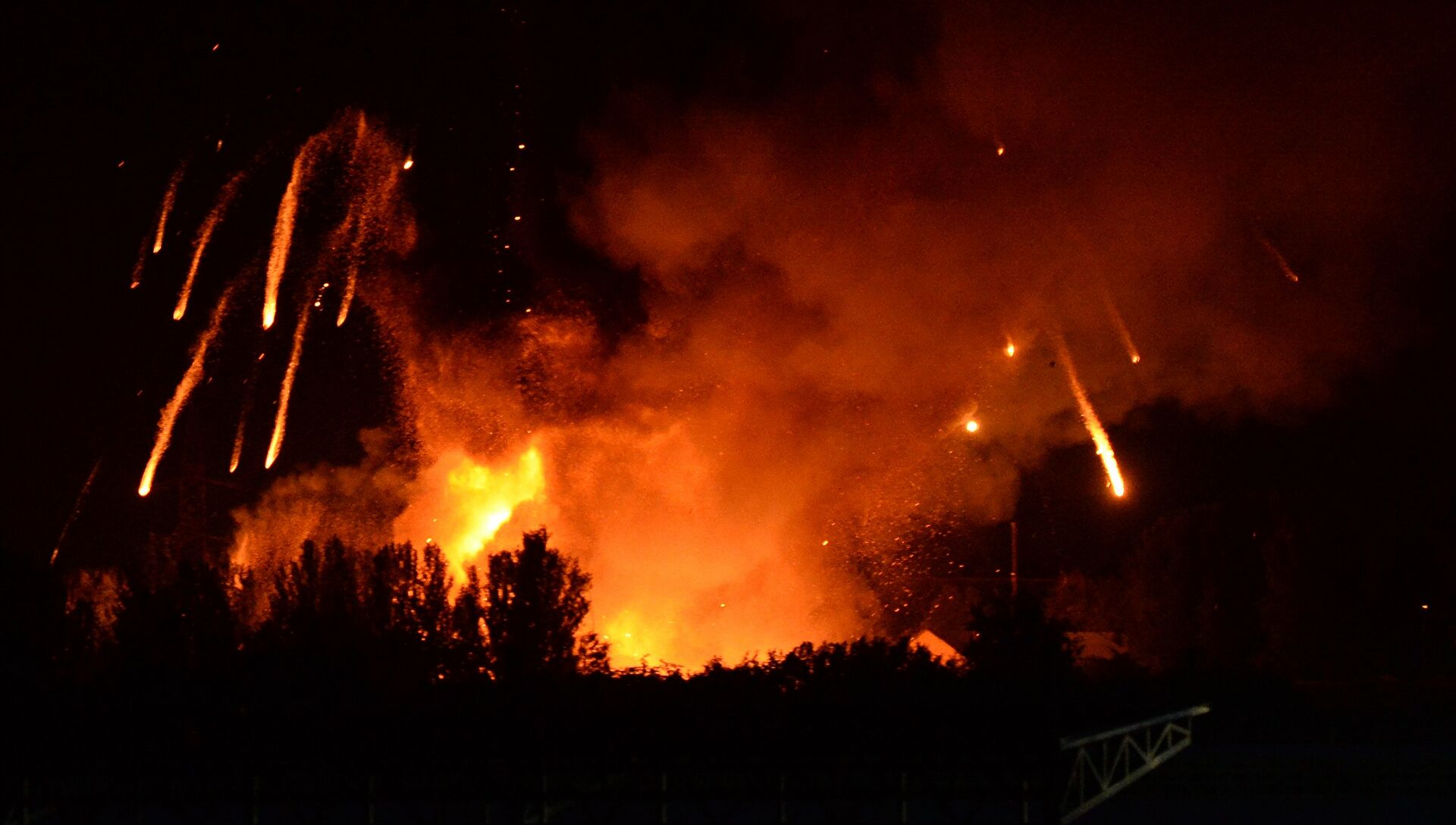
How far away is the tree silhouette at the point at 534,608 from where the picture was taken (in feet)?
82.0

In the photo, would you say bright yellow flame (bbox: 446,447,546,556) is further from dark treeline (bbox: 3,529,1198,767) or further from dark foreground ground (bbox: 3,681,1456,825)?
dark foreground ground (bbox: 3,681,1456,825)

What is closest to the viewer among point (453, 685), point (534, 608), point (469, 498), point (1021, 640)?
point (453, 685)

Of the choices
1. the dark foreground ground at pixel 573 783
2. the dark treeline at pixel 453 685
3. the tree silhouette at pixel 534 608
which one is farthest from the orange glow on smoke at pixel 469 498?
the dark foreground ground at pixel 573 783

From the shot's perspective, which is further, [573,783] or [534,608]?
[534,608]

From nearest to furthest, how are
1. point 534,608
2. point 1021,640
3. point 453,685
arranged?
point 453,685 < point 1021,640 < point 534,608

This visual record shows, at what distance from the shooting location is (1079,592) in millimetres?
41656

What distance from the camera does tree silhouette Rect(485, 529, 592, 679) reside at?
82.0 feet

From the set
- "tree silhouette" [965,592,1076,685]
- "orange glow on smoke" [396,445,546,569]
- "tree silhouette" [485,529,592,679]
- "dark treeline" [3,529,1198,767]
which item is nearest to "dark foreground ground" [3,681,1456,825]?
"dark treeline" [3,529,1198,767]

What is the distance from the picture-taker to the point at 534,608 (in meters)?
25.7

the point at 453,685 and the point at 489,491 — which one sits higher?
the point at 489,491

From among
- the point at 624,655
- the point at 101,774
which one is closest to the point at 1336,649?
the point at 624,655

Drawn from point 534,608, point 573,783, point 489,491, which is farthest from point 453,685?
point 489,491

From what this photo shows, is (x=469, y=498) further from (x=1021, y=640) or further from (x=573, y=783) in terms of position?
(x=573, y=783)

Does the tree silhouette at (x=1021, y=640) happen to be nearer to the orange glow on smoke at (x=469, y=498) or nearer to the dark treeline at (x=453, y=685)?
the dark treeline at (x=453, y=685)
